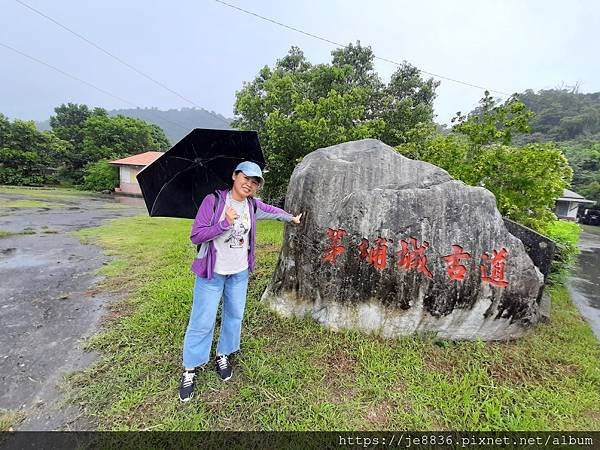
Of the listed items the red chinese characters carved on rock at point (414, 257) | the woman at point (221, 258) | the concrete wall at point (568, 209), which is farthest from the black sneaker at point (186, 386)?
the concrete wall at point (568, 209)

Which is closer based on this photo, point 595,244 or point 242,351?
point 242,351

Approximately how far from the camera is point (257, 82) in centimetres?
1334

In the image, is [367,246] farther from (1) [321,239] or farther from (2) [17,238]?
(2) [17,238]

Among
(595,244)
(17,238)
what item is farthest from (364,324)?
(595,244)

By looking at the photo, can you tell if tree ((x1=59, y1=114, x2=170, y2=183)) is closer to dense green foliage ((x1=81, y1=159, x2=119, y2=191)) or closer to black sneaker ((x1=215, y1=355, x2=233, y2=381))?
dense green foliage ((x1=81, y1=159, x2=119, y2=191))

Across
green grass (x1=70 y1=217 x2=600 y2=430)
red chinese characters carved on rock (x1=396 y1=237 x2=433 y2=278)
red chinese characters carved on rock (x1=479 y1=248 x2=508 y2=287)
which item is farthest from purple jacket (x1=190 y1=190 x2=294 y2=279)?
red chinese characters carved on rock (x1=479 y1=248 x2=508 y2=287)

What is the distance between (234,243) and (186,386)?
A: 1235 millimetres

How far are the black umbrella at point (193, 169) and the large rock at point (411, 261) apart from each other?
1.11m

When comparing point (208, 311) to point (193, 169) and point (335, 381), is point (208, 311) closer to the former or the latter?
point (193, 169)

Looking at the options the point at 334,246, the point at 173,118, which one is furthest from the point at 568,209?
the point at 173,118

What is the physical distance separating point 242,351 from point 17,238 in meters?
7.51

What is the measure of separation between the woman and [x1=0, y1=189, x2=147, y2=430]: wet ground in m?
0.89

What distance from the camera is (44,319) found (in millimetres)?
3959

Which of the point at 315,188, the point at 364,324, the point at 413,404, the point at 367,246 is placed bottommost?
the point at 413,404
